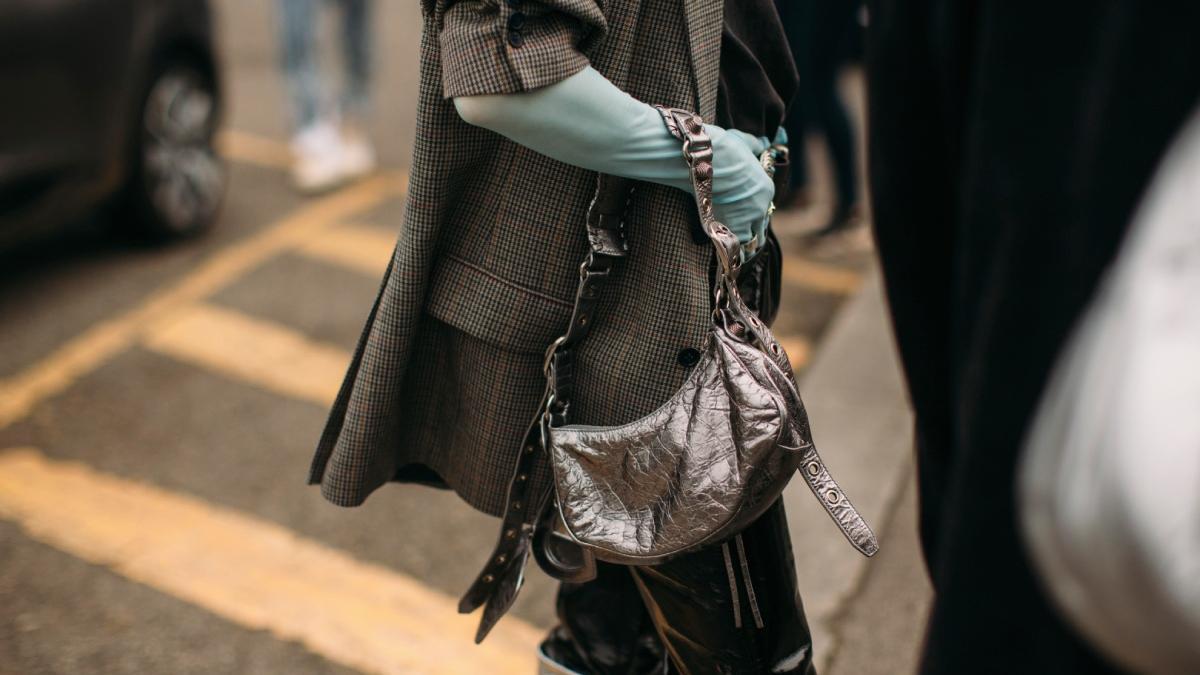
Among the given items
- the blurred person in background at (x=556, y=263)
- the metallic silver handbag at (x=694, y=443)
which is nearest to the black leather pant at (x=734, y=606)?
the blurred person in background at (x=556, y=263)

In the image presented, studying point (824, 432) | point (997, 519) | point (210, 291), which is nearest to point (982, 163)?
point (997, 519)

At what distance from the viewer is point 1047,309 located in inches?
32.4

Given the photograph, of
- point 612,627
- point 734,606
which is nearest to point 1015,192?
point 734,606

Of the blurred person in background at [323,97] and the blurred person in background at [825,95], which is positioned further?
the blurred person in background at [323,97]

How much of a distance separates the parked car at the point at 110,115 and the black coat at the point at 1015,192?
3609 mm

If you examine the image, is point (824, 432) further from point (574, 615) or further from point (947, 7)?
point (947, 7)

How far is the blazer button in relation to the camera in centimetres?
149

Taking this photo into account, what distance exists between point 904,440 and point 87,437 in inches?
95.7

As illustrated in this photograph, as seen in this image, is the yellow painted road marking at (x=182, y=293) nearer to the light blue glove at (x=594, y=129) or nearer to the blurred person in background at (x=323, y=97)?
the blurred person in background at (x=323, y=97)

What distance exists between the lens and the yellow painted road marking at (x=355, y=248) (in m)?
4.96

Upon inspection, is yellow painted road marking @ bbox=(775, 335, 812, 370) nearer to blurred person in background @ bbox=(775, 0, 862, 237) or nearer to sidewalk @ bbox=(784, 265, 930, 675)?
sidewalk @ bbox=(784, 265, 930, 675)

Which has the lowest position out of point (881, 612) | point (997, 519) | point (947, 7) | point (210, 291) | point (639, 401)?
point (210, 291)

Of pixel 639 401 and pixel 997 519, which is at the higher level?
pixel 997 519

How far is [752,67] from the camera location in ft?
5.31
